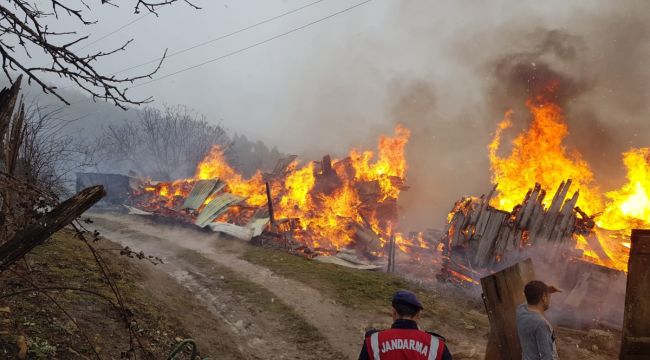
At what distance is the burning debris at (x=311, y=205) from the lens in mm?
18453

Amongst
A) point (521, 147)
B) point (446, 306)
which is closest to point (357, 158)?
point (521, 147)

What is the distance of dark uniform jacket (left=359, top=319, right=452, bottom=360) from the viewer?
9.70ft

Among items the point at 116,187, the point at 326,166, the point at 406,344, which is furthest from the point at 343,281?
the point at 116,187

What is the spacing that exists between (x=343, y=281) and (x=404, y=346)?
9188 millimetres

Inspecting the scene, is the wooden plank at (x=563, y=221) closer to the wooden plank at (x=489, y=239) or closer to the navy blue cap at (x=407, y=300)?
the wooden plank at (x=489, y=239)

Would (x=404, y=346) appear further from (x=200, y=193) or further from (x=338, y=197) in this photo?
(x=200, y=193)

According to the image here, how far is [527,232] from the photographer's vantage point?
41.8 feet

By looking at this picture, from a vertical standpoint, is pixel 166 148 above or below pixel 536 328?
above

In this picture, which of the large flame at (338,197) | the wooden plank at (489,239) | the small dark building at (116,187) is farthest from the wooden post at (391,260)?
the small dark building at (116,187)

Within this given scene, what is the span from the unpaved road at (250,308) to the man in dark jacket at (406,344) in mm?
4834

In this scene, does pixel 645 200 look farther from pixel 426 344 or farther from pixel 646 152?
pixel 426 344

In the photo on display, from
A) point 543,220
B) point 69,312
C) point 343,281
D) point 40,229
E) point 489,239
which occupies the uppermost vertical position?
point 543,220

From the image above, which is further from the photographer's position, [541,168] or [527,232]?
[541,168]

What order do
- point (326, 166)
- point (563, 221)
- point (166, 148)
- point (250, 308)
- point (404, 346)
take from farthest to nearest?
point (166, 148) → point (326, 166) → point (563, 221) → point (250, 308) → point (404, 346)
